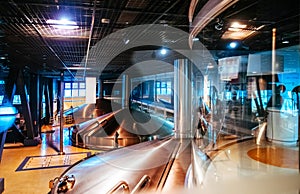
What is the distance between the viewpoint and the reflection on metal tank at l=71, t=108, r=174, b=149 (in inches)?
263

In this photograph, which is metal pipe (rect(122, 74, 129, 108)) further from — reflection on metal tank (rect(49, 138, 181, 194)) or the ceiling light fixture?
the ceiling light fixture

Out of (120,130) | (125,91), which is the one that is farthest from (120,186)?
(125,91)

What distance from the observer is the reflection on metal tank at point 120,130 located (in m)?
6.68

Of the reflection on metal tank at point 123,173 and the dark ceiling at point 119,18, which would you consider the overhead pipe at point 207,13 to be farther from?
the reflection on metal tank at point 123,173

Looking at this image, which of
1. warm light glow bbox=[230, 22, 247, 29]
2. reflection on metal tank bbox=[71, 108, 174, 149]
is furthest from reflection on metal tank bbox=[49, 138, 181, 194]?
reflection on metal tank bbox=[71, 108, 174, 149]

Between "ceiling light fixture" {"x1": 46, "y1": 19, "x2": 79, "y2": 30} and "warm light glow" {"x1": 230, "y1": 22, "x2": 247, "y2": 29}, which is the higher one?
"warm light glow" {"x1": 230, "y1": 22, "x2": 247, "y2": 29}

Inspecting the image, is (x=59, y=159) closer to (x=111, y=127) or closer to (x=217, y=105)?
(x=111, y=127)

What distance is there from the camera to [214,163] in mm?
2898

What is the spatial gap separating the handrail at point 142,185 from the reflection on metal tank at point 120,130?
13.5 feet

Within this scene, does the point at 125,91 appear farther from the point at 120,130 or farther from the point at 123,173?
the point at 123,173

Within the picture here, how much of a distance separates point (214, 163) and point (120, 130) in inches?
173

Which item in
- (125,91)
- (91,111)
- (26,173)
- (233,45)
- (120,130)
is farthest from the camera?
(91,111)

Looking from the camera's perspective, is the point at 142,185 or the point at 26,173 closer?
the point at 142,185

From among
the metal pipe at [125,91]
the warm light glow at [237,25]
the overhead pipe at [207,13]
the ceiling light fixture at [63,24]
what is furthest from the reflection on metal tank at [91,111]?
the overhead pipe at [207,13]
